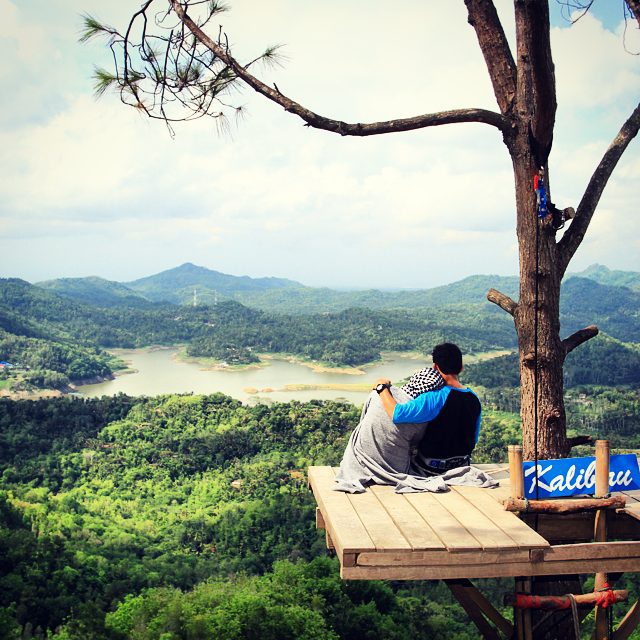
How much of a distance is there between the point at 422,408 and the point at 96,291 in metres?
103

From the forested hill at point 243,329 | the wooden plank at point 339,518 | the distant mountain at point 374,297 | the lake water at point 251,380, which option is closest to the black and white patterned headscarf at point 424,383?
the wooden plank at point 339,518

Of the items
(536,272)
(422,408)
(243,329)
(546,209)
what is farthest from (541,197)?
(243,329)

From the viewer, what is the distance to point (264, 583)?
559 inches

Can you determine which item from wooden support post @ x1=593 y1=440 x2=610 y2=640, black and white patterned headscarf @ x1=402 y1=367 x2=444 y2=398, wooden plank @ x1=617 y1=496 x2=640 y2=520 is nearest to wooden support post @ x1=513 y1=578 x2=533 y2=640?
wooden support post @ x1=593 y1=440 x2=610 y2=640

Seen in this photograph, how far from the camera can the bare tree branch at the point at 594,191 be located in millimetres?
3449

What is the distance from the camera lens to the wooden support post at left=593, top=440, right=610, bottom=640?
282 centimetres

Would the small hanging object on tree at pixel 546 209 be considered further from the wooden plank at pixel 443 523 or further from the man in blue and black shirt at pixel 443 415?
the wooden plank at pixel 443 523

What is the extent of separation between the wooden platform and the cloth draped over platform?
0.19m

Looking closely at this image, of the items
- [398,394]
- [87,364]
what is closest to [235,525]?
[398,394]

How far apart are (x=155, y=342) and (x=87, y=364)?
17170 mm

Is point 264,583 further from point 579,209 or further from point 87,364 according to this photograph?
point 87,364

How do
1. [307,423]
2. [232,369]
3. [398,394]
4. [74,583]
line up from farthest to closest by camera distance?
[232,369] < [307,423] < [74,583] < [398,394]

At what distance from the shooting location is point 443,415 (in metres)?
3.17

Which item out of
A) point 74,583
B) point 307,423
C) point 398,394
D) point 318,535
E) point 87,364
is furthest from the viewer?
point 87,364
